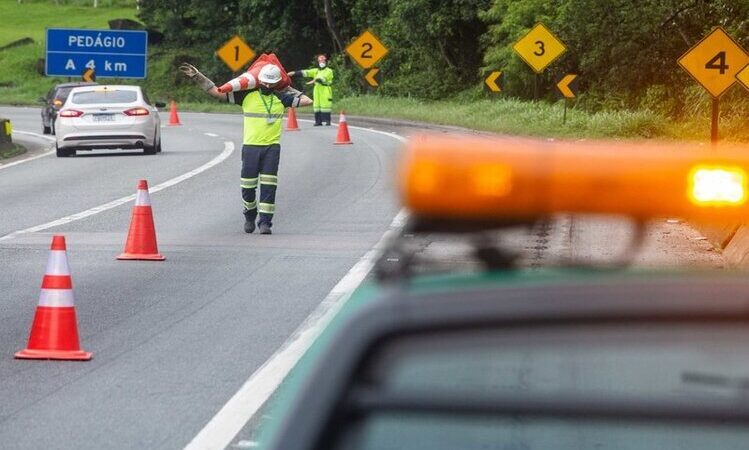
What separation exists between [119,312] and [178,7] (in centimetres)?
7469

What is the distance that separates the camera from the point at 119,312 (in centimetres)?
1196

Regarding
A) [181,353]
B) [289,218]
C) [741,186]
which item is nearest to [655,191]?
[741,186]

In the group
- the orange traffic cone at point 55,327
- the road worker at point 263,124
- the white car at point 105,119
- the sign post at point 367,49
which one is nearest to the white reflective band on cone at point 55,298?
the orange traffic cone at point 55,327

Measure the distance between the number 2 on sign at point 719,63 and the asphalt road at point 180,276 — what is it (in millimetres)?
4833

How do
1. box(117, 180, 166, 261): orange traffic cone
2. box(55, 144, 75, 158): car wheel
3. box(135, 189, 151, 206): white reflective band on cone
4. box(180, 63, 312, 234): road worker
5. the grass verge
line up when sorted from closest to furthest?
box(135, 189, 151, 206): white reflective band on cone
box(117, 180, 166, 261): orange traffic cone
box(180, 63, 312, 234): road worker
box(55, 144, 75, 158): car wheel
the grass verge

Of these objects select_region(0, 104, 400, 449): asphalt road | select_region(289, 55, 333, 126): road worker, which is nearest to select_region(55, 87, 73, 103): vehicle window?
select_region(289, 55, 333, 126): road worker

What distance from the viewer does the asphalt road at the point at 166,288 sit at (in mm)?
8312

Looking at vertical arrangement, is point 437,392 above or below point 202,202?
above

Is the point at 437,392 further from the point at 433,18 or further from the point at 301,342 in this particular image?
the point at 433,18

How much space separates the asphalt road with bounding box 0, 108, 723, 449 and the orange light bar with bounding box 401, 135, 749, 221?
7 cm

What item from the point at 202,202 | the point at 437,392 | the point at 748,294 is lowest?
the point at 202,202

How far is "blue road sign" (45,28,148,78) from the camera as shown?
45406 millimetres

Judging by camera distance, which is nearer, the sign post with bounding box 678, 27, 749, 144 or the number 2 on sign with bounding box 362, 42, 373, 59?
the sign post with bounding box 678, 27, 749, 144

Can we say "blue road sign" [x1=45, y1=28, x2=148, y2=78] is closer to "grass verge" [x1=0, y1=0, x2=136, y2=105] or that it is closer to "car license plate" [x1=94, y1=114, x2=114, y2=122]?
"car license plate" [x1=94, y1=114, x2=114, y2=122]
